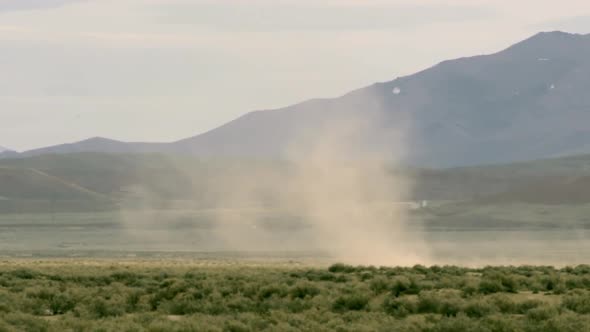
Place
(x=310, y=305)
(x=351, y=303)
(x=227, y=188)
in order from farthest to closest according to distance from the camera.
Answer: (x=227, y=188) < (x=310, y=305) < (x=351, y=303)

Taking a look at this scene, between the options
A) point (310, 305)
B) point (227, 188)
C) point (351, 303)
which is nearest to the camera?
point (351, 303)

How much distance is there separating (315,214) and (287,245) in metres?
32.1

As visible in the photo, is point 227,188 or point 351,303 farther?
point 227,188

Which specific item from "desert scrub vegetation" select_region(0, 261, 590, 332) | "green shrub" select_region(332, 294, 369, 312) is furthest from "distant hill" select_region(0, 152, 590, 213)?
"green shrub" select_region(332, 294, 369, 312)

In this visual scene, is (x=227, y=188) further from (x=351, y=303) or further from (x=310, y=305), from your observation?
(x=351, y=303)

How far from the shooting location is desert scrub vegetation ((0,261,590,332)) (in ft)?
Answer: 65.6

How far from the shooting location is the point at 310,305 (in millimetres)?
23531

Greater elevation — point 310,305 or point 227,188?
point 227,188

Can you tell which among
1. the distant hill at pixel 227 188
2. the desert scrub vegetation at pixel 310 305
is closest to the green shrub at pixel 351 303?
the desert scrub vegetation at pixel 310 305

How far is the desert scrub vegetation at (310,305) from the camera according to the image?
787 inches

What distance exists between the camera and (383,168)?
648 feet

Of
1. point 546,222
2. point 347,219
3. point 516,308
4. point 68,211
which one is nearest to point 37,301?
point 516,308

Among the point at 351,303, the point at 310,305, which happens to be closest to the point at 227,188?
the point at 310,305

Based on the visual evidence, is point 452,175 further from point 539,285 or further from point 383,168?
point 539,285
